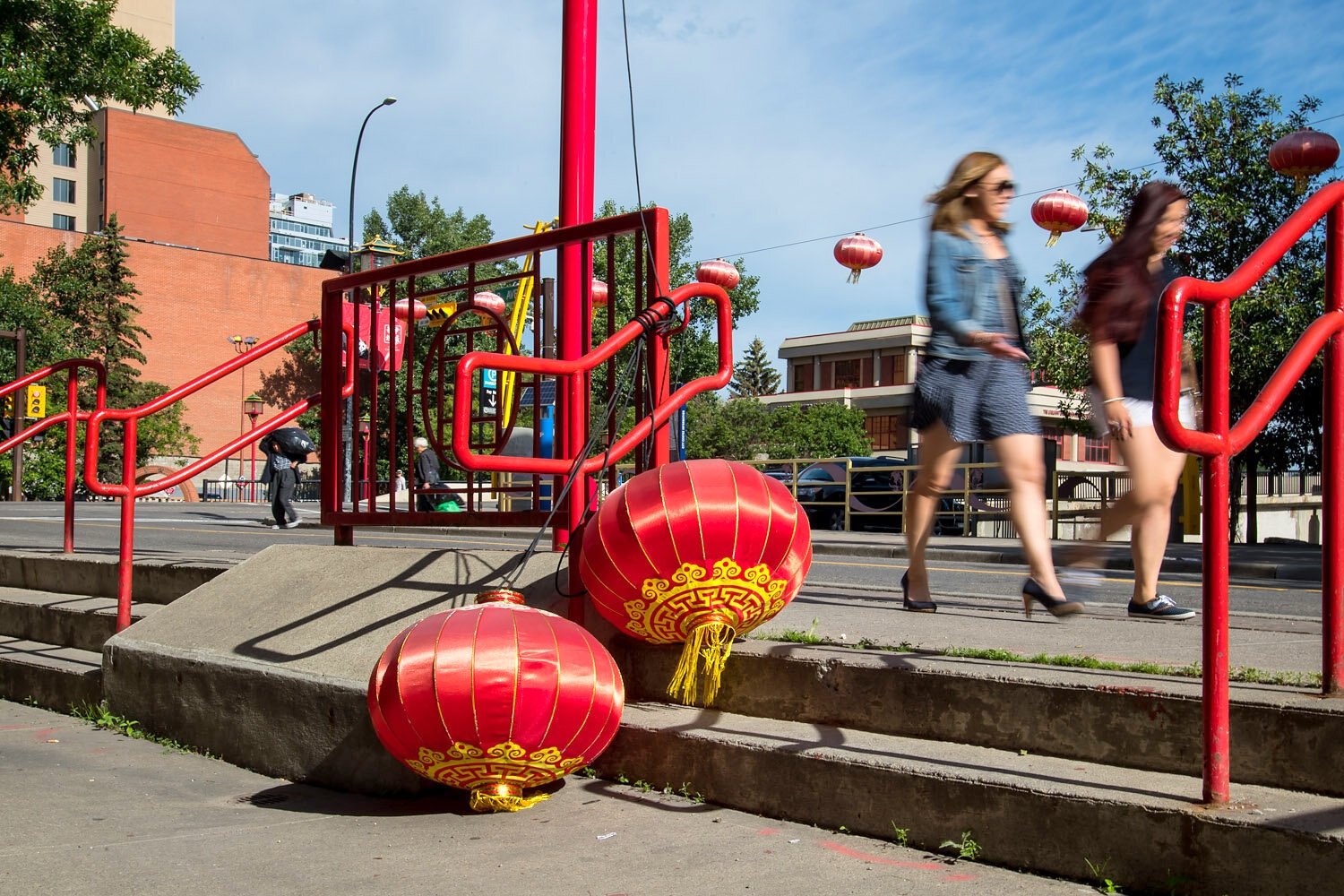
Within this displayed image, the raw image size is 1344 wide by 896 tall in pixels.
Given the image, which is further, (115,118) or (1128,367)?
(115,118)

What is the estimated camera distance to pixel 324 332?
6.12 metres

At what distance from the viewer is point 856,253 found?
67.0 ft

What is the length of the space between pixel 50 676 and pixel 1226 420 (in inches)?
221

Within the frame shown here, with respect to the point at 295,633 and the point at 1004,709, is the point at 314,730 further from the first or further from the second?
the point at 1004,709

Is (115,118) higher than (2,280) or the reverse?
higher

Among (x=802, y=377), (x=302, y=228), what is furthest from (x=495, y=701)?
(x=302, y=228)

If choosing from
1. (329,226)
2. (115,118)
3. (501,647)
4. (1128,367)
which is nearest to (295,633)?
(501,647)

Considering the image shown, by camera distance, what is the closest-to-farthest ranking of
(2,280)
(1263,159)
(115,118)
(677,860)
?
(677,860)
(1263,159)
(2,280)
(115,118)

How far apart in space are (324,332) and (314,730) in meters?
2.31

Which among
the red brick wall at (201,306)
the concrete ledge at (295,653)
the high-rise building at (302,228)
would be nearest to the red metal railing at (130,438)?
the concrete ledge at (295,653)

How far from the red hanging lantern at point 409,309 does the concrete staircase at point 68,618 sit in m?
1.72

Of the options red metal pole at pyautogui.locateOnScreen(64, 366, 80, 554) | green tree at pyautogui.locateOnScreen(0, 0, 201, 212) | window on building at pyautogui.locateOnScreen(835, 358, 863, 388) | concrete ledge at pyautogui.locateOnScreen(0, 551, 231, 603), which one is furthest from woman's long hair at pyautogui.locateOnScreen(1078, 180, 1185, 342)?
window on building at pyautogui.locateOnScreen(835, 358, 863, 388)

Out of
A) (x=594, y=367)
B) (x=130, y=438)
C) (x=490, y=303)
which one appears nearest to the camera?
(x=594, y=367)

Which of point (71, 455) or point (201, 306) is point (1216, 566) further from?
point (201, 306)
